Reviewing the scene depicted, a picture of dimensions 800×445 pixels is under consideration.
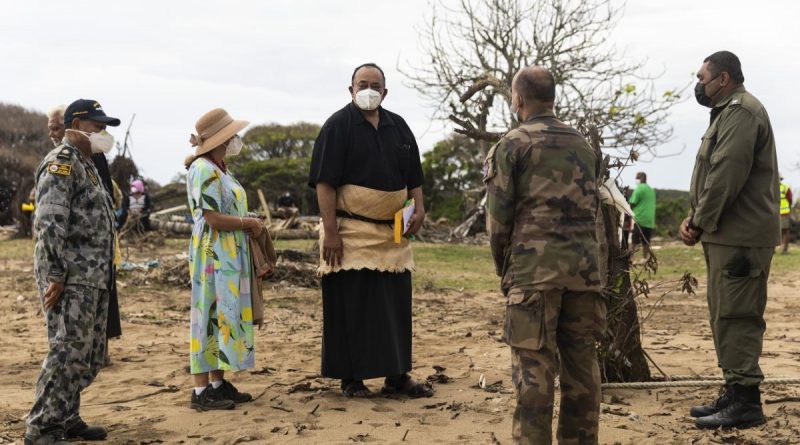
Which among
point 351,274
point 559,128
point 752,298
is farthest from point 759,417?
point 351,274

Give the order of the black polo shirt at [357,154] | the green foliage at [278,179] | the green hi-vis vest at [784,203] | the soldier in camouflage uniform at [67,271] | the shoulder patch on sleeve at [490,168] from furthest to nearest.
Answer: the green foliage at [278,179], the green hi-vis vest at [784,203], the black polo shirt at [357,154], the soldier in camouflage uniform at [67,271], the shoulder patch on sleeve at [490,168]

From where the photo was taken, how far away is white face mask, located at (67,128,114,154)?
4.50 metres

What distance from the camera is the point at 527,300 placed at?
3.73 metres

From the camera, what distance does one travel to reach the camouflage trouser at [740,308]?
4.61 metres

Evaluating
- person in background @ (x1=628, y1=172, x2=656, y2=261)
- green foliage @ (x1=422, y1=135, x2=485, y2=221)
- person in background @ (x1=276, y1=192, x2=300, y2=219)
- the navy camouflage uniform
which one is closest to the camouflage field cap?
the navy camouflage uniform

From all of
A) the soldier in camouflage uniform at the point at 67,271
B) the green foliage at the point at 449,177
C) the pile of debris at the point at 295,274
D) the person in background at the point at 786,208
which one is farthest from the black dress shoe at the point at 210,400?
the green foliage at the point at 449,177

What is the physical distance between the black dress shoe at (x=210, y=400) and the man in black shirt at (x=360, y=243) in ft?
2.25

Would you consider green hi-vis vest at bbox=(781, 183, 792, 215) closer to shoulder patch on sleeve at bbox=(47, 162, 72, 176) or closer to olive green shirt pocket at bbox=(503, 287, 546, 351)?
olive green shirt pocket at bbox=(503, 287, 546, 351)

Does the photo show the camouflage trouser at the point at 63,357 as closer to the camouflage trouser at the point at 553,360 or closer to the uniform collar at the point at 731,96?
the camouflage trouser at the point at 553,360

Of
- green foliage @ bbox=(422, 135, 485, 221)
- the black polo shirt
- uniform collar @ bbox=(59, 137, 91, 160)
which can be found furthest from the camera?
green foliage @ bbox=(422, 135, 485, 221)

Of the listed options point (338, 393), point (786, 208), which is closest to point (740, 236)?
point (338, 393)

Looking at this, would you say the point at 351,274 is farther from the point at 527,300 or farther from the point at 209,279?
the point at 527,300

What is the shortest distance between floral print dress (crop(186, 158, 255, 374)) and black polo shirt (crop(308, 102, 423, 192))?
644 mm

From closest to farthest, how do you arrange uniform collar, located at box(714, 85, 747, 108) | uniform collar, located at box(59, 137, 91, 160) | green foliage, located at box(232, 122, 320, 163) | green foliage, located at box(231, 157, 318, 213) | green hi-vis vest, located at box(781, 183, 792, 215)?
uniform collar, located at box(59, 137, 91, 160) → uniform collar, located at box(714, 85, 747, 108) → green hi-vis vest, located at box(781, 183, 792, 215) → green foliage, located at box(231, 157, 318, 213) → green foliage, located at box(232, 122, 320, 163)
